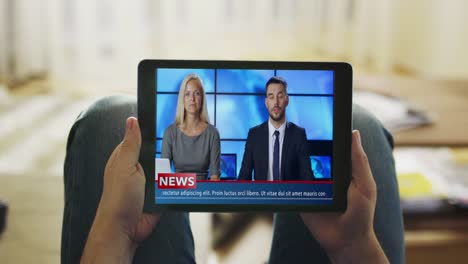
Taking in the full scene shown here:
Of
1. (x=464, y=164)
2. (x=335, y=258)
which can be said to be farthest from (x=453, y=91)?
(x=335, y=258)

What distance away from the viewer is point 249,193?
522 millimetres

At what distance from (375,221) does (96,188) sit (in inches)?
11.0

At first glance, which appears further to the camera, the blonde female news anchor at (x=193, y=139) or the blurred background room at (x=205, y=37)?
the blurred background room at (x=205, y=37)

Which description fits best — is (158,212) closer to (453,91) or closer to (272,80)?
(272,80)

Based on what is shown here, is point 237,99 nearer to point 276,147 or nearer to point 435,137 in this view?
point 276,147

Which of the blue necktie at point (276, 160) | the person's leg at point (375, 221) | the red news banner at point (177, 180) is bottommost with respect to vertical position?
the person's leg at point (375, 221)

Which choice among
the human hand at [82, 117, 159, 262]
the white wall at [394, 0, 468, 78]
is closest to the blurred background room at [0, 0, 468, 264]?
the white wall at [394, 0, 468, 78]

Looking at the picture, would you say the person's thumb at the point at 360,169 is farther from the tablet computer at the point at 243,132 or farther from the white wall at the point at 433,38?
the white wall at the point at 433,38

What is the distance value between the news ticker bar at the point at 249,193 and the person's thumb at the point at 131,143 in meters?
0.03

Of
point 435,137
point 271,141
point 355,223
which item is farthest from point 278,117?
point 435,137

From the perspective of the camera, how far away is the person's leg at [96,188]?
1.92 feet

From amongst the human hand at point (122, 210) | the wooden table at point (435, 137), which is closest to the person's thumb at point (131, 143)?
the human hand at point (122, 210)

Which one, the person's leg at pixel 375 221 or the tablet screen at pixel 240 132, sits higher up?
the tablet screen at pixel 240 132

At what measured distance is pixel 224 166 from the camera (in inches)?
20.2
